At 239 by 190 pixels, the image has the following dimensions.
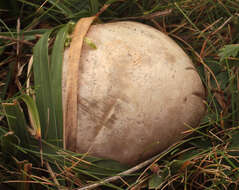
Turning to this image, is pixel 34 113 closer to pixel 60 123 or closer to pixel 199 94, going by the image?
pixel 60 123

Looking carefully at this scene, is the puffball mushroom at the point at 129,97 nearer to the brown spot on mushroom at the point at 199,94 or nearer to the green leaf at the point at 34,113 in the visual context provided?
the brown spot on mushroom at the point at 199,94

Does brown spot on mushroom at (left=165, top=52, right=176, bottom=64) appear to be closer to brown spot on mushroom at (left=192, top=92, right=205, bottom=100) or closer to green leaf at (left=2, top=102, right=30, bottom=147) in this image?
brown spot on mushroom at (left=192, top=92, right=205, bottom=100)

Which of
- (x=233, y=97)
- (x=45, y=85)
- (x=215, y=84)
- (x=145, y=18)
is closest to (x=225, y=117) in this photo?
(x=233, y=97)

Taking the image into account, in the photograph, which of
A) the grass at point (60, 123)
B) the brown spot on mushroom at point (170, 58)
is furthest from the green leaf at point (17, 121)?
the brown spot on mushroom at point (170, 58)

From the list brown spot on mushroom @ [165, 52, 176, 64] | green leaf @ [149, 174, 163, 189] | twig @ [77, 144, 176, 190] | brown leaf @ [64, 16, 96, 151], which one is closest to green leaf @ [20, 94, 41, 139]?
brown leaf @ [64, 16, 96, 151]

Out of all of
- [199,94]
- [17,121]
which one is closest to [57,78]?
[17,121]

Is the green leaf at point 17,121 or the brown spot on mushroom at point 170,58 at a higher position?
the brown spot on mushroom at point 170,58
